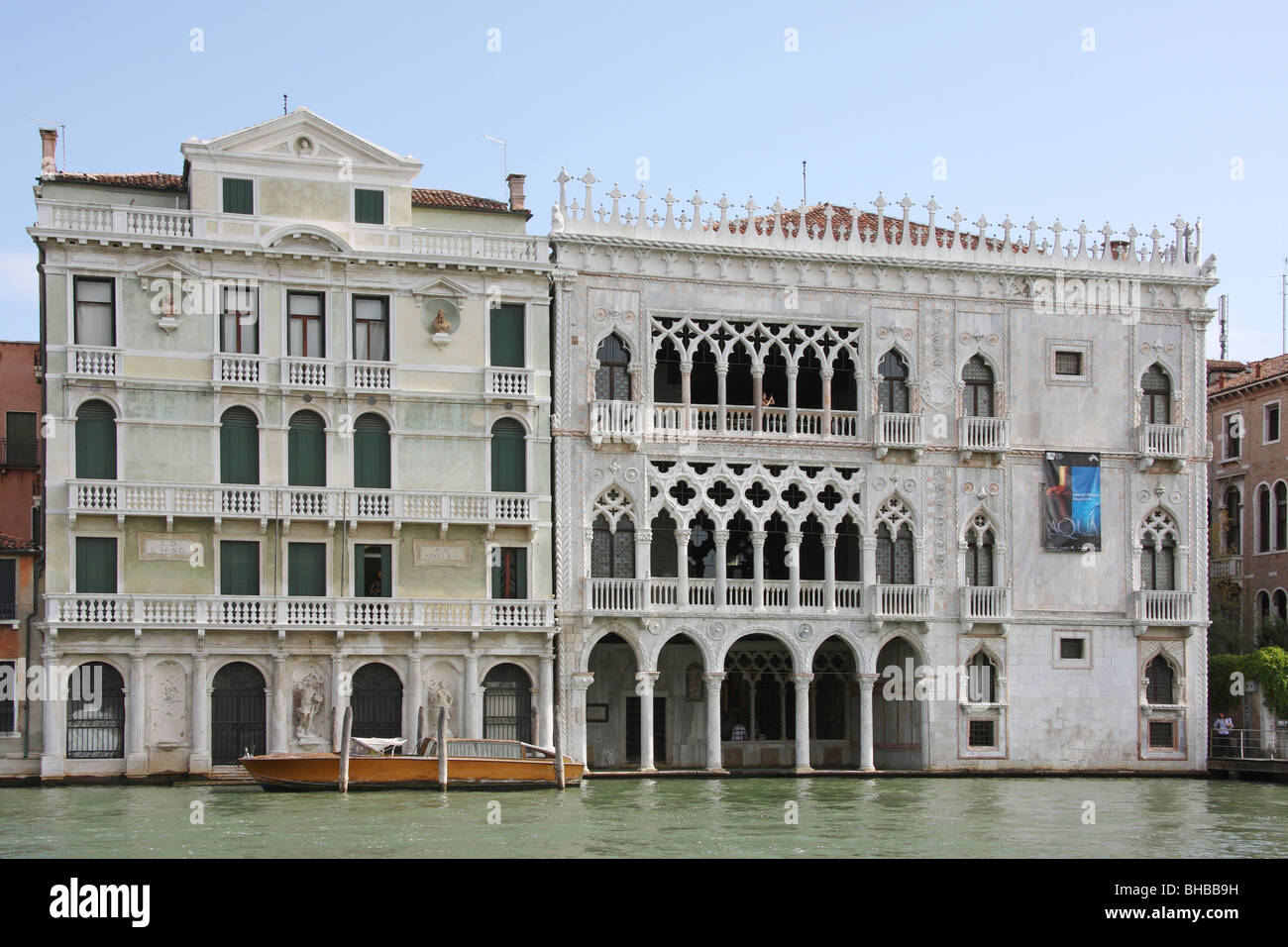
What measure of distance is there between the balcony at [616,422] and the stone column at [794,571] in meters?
3.62

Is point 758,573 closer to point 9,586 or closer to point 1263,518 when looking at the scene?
point 9,586

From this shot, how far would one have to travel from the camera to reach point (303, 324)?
35.3 metres

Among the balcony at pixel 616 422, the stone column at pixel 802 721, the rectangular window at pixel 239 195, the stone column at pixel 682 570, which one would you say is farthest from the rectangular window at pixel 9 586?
the stone column at pixel 802 721

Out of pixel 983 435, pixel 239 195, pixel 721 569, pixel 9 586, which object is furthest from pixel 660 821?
pixel 239 195

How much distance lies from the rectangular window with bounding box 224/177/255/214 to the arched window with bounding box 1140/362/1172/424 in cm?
1870

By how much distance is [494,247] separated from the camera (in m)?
36.3

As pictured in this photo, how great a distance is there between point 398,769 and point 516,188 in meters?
13.1

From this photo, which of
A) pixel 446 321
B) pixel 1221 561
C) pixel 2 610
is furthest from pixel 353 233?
pixel 1221 561

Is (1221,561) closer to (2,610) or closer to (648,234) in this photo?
(648,234)

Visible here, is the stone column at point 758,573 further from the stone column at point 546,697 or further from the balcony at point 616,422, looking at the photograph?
the stone column at point 546,697

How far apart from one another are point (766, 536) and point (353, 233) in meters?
10.3

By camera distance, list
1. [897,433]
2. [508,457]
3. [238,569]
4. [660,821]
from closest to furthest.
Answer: [660,821] < [238,569] < [508,457] < [897,433]

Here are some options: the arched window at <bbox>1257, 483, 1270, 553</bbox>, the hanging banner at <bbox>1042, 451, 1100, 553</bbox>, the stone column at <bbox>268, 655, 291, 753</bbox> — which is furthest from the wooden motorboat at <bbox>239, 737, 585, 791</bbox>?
the arched window at <bbox>1257, 483, 1270, 553</bbox>

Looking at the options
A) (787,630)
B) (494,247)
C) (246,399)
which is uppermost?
(494,247)
